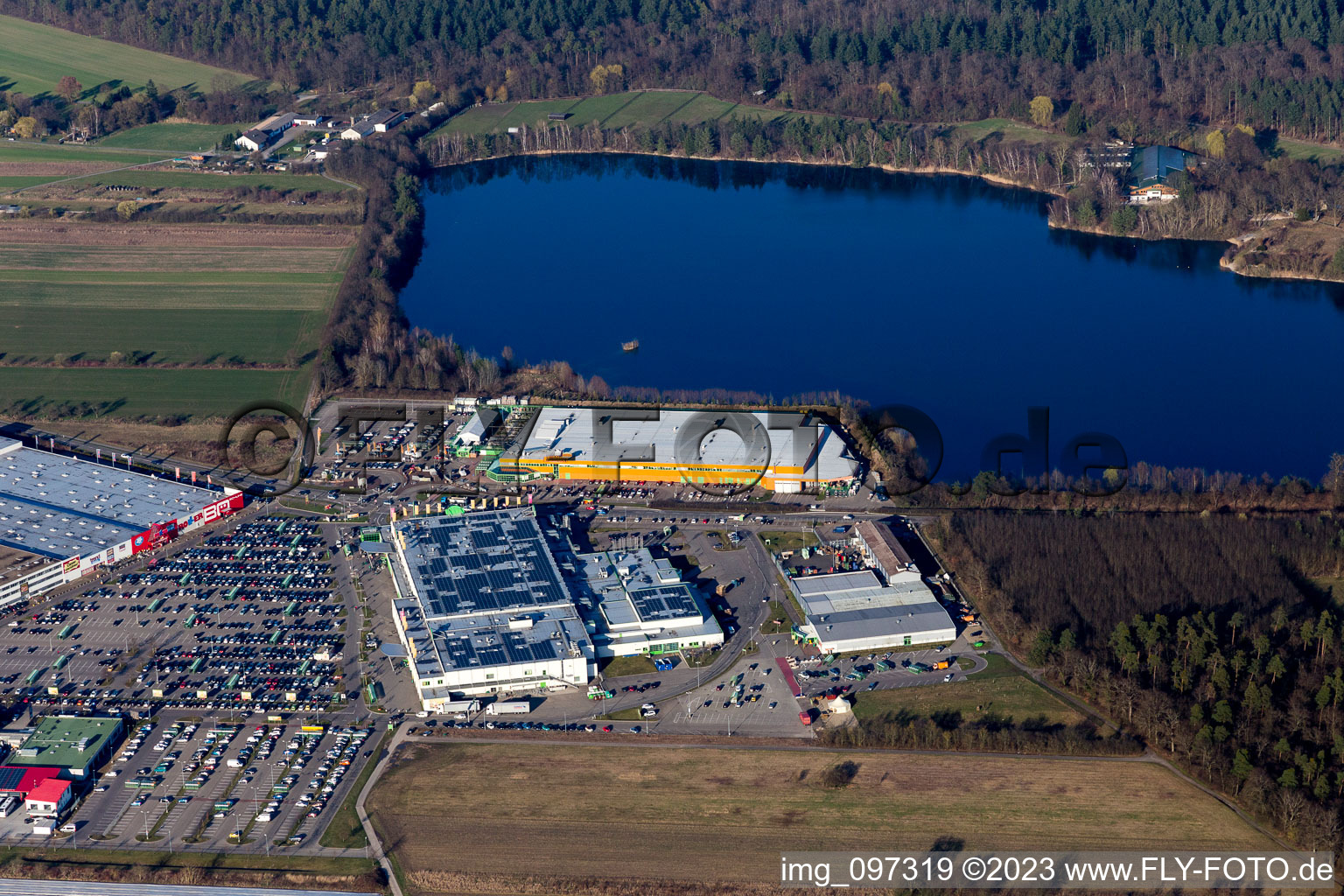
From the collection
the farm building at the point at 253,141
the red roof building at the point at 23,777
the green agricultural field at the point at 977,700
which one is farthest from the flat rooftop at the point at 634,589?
the farm building at the point at 253,141

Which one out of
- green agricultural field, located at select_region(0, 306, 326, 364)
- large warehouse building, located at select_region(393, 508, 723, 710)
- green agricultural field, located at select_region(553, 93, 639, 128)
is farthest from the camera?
green agricultural field, located at select_region(553, 93, 639, 128)

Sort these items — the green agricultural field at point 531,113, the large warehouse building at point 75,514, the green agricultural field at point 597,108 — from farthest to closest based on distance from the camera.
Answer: the green agricultural field at point 597,108 < the green agricultural field at point 531,113 < the large warehouse building at point 75,514

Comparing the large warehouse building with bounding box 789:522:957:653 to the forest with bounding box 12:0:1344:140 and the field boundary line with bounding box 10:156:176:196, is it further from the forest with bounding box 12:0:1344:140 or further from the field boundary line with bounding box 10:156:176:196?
the field boundary line with bounding box 10:156:176:196

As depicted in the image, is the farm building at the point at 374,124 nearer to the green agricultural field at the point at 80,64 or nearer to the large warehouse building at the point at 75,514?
the green agricultural field at the point at 80,64

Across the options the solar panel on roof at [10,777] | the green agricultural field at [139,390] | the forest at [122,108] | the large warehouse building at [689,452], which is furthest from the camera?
the forest at [122,108]

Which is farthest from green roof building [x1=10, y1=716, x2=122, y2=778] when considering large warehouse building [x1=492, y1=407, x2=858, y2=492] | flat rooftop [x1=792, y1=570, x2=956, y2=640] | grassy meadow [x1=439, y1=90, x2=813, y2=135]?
grassy meadow [x1=439, y1=90, x2=813, y2=135]

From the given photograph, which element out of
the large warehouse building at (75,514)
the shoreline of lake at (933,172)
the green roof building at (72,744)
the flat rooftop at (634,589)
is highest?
the shoreline of lake at (933,172)

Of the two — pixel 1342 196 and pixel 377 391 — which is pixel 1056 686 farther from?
pixel 1342 196

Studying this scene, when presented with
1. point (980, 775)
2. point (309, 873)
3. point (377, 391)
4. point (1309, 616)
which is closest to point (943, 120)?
point (377, 391)
